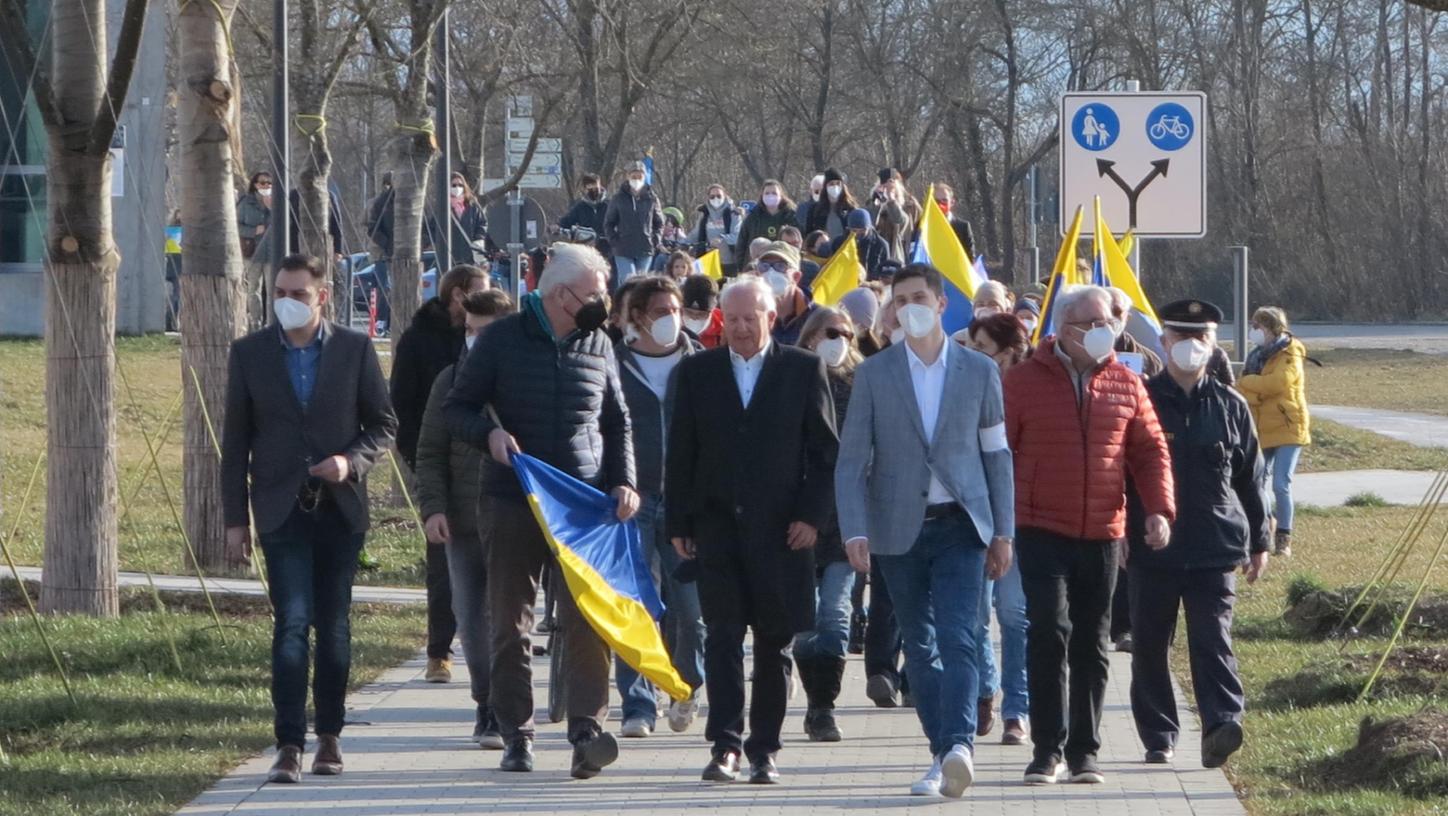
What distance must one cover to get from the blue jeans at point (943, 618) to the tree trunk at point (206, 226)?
5807 mm

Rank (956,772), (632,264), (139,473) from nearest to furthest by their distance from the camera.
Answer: (956,772)
(139,473)
(632,264)

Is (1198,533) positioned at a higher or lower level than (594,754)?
higher

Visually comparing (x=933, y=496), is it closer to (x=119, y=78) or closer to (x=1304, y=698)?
(x=1304, y=698)

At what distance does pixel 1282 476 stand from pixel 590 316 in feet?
30.1

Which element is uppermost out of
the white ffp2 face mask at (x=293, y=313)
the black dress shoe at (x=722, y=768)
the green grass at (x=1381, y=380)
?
the white ffp2 face mask at (x=293, y=313)

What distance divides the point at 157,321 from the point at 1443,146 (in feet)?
126

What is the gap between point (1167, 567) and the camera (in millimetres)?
8234

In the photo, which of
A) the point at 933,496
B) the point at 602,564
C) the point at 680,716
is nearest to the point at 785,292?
the point at 680,716

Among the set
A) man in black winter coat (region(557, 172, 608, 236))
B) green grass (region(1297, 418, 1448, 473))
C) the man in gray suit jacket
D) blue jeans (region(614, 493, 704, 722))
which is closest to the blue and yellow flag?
blue jeans (region(614, 493, 704, 722))

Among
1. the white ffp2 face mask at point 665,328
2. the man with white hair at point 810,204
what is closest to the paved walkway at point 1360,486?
the man with white hair at point 810,204

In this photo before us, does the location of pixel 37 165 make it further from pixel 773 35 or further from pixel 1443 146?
pixel 1443 146

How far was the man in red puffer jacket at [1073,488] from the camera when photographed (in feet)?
25.8

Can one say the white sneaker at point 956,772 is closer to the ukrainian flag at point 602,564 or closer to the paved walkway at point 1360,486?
the ukrainian flag at point 602,564

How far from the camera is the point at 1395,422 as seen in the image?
26578 millimetres
